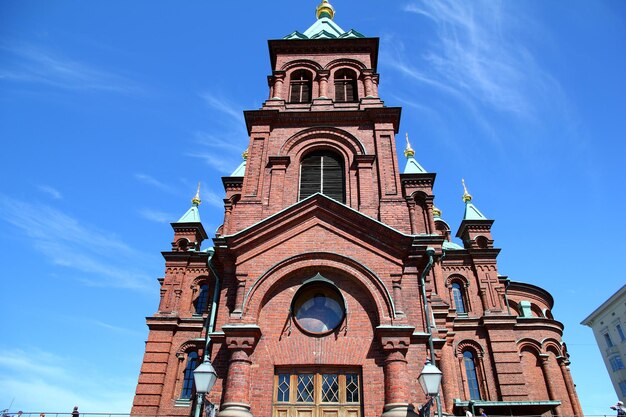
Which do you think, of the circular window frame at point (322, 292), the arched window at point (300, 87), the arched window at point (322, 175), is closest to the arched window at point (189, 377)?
the arched window at point (322, 175)

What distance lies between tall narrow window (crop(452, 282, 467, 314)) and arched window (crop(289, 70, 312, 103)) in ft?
49.8

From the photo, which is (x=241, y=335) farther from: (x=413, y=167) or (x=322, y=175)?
(x=413, y=167)

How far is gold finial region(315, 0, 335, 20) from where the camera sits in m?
26.8

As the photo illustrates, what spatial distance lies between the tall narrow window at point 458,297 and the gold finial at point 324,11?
58.9 ft

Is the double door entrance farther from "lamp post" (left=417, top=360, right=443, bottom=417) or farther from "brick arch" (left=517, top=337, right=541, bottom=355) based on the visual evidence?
"brick arch" (left=517, top=337, right=541, bottom=355)

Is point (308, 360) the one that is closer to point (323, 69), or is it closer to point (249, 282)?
point (249, 282)

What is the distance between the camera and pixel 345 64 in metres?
19.6

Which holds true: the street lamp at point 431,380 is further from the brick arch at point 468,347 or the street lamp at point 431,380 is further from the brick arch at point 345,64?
the brick arch at point 468,347

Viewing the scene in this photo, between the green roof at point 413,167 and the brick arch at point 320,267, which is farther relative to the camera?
the green roof at point 413,167

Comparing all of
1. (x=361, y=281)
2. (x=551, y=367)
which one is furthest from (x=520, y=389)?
(x=361, y=281)

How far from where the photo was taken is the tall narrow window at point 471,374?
76.3 ft

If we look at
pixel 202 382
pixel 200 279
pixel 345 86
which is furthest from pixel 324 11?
pixel 202 382

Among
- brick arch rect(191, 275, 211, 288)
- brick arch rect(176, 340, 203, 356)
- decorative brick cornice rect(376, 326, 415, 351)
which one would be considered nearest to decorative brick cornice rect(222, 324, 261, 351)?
decorative brick cornice rect(376, 326, 415, 351)

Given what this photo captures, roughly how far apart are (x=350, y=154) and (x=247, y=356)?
809 cm
